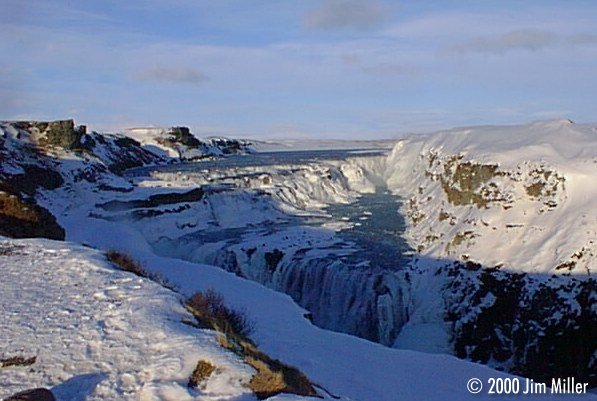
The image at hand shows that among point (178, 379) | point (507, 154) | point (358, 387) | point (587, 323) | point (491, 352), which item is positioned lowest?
point (491, 352)

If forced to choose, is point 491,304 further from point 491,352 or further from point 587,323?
point 587,323

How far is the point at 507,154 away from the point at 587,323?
11.5m

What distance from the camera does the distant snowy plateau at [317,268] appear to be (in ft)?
24.2

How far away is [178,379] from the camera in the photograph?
627cm

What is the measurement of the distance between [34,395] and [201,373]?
5.04 ft

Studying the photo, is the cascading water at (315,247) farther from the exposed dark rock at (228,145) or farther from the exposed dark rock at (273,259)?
the exposed dark rock at (228,145)

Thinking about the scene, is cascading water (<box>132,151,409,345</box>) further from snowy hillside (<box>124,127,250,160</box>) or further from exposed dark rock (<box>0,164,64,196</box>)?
snowy hillside (<box>124,127,250,160</box>)

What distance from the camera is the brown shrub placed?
6.19 m

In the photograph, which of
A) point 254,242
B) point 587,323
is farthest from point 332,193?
point 587,323

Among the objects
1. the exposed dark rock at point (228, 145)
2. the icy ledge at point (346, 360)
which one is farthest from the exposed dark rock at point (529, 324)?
the exposed dark rock at point (228, 145)

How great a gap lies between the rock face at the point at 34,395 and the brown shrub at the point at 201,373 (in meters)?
1.28

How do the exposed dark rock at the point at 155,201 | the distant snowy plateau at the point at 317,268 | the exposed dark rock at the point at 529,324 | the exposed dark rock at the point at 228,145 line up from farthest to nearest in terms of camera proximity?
the exposed dark rock at the point at 228,145
the exposed dark rock at the point at 155,201
the exposed dark rock at the point at 529,324
the distant snowy plateau at the point at 317,268

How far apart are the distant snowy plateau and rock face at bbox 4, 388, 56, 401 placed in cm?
→ 25

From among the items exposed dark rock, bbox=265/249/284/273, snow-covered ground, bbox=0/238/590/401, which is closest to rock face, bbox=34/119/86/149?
exposed dark rock, bbox=265/249/284/273
